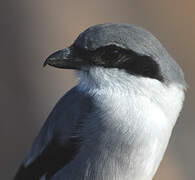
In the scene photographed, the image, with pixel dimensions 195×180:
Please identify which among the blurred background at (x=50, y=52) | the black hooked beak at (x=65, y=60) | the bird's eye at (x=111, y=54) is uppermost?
Answer: the bird's eye at (x=111, y=54)

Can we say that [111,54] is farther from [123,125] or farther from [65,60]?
[123,125]

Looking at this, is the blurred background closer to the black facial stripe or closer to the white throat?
the white throat

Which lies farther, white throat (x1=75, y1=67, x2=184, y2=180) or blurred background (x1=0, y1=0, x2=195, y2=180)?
blurred background (x1=0, y1=0, x2=195, y2=180)

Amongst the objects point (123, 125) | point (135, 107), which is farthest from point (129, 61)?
point (123, 125)

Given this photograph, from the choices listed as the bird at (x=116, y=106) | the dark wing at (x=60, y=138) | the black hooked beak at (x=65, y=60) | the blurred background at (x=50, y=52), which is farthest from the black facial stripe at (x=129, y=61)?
the blurred background at (x=50, y=52)

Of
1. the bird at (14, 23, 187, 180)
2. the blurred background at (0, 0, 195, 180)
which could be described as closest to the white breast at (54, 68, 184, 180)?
the bird at (14, 23, 187, 180)

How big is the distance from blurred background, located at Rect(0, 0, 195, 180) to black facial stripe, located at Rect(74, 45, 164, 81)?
272cm

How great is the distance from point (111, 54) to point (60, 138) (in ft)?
1.98

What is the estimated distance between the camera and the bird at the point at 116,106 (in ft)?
11.2

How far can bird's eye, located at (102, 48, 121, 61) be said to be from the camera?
3.41 meters

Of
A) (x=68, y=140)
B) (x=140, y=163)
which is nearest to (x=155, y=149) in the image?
(x=140, y=163)

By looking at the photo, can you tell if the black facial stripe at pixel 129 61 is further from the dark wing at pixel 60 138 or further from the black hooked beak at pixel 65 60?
the dark wing at pixel 60 138

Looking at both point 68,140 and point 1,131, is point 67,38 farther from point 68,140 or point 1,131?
point 68,140

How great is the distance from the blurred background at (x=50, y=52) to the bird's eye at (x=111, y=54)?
2733 mm
